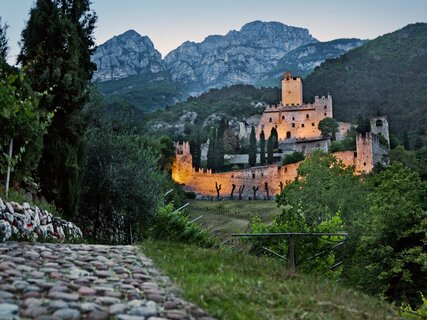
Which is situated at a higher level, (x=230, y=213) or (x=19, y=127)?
(x=19, y=127)

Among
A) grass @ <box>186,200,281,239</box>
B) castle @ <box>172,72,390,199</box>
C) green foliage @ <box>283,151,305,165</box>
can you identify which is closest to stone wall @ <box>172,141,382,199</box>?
castle @ <box>172,72,390,199</box>

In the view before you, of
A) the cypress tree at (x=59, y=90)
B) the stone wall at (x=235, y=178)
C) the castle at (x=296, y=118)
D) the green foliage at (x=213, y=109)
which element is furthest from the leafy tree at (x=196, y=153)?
the cypress tree at (x=59, y=90)

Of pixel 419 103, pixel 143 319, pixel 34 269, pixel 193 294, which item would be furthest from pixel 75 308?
pixel 419 103

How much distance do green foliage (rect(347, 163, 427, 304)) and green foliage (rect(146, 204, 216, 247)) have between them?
32.0 ft

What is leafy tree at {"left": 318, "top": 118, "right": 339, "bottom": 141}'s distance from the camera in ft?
276

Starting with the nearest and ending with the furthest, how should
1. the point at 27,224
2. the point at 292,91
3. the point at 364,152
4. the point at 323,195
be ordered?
the point at 27,224, the point at 323,195, the point at 364,152, the point at 292,91

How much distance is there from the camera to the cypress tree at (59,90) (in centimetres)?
1159

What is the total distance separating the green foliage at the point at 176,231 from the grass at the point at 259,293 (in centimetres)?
577

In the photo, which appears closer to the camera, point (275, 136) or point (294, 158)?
point (294, 158)

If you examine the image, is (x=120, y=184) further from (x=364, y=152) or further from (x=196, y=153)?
(x=196, y=153)

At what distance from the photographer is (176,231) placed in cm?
1226

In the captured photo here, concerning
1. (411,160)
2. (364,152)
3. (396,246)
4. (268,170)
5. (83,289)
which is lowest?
(396,246)

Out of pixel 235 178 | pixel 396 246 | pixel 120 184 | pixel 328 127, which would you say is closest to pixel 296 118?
pixel 328 127

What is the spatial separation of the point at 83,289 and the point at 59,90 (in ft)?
29.1
